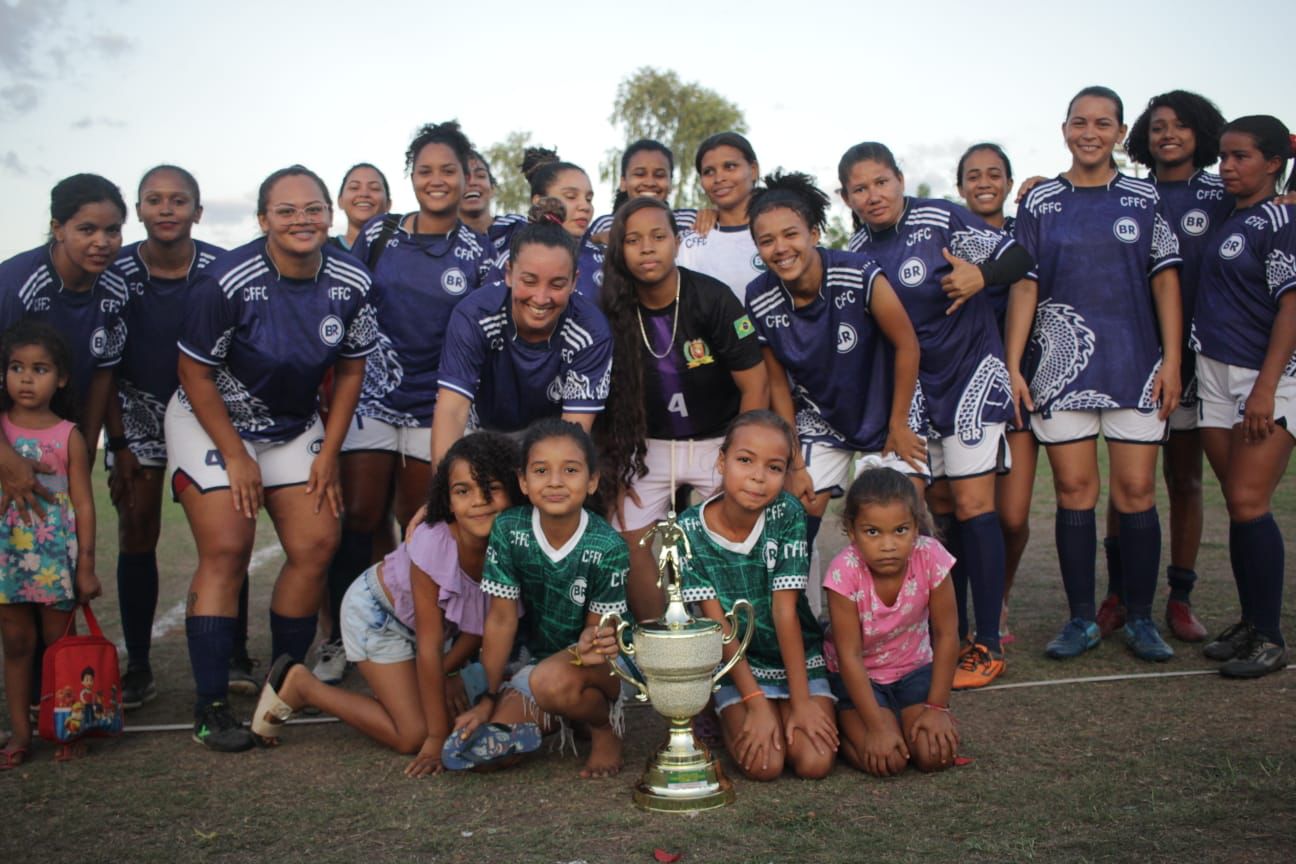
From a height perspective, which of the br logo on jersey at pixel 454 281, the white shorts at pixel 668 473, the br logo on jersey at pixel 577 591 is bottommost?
the br logo on jersey at pixel 577 591

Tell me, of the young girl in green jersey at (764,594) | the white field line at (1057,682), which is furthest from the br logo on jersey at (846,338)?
the white field line at (1057,682)

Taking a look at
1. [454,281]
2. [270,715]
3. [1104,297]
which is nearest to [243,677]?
[270,715]

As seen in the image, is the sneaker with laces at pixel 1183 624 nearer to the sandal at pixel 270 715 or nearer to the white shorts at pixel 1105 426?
the white shorts at pixel 1105 426

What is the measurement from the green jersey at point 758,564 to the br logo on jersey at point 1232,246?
93.8 inches

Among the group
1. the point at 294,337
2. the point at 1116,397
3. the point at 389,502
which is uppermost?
the point at 294,337

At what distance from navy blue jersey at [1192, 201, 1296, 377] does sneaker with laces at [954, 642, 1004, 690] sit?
165 cm

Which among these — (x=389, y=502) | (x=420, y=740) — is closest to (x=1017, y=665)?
(x=420, y=740)

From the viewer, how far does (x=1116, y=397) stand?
5191 millimetres

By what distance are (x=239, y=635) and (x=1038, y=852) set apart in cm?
378

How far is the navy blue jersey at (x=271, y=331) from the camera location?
4.54m

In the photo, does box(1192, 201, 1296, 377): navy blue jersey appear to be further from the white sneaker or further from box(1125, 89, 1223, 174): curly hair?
the white sneaker

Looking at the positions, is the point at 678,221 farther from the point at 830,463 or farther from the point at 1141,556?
the point at 1141,556

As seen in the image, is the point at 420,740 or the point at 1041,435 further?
the point at 1041,435

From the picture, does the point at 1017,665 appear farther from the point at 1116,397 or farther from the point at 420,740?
the point at 420,740
